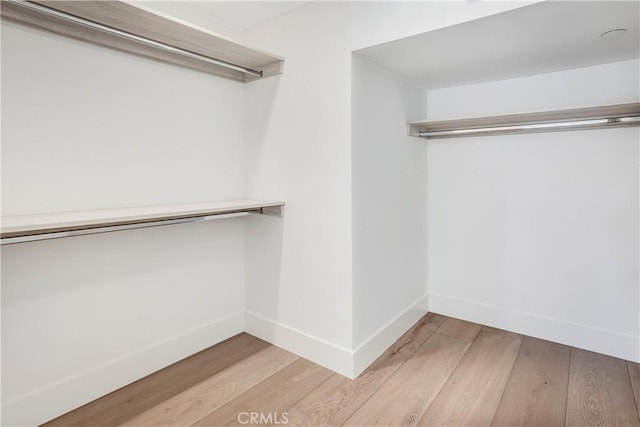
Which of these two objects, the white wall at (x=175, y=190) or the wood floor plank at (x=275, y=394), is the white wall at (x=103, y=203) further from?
the wood floor plank at (x=275, y=394)

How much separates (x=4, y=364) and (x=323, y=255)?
1534mm

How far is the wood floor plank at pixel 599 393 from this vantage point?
1646 mm

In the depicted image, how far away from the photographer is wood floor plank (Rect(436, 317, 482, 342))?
8.05 feet

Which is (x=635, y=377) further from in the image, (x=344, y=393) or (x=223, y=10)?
(x=223, y=10)

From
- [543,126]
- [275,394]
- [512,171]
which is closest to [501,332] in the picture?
[512,171]

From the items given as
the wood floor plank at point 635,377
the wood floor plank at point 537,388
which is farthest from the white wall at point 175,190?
the wood floor plank at point 635,377

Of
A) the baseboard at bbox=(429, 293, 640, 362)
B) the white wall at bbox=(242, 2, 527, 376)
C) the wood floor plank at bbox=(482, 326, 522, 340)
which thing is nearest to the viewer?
the white wall at bbox=(242, 2, 527, 376)

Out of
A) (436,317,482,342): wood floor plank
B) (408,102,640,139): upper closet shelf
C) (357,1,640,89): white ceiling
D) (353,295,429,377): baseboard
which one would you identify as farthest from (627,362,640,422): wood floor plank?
(357,1,640,89): white ceiling

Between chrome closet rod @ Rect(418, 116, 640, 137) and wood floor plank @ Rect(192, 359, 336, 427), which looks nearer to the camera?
wood floor plank @ Rect(192, 359, 336, 427)

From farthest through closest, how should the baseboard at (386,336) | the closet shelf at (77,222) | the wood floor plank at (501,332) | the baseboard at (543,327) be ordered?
the wood floor plank at (501,332) < the baseboard at (543,327) < the baseboard at (386,336) < the closet shelf at (77,222)

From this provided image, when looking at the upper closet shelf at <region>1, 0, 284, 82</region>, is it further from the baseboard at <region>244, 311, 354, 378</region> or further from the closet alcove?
→ the baseboard at <region>244, 311, 354, 378</region>

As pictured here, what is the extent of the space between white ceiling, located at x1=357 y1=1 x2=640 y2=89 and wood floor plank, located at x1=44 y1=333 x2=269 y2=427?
1929 mm

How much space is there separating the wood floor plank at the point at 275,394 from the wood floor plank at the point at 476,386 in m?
0.61

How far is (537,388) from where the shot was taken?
187cm
